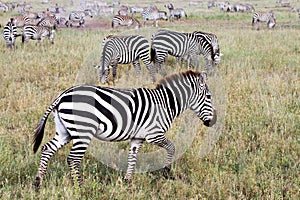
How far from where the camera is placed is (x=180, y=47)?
1095 cm

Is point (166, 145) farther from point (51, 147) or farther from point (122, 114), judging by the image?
point (51, 147)

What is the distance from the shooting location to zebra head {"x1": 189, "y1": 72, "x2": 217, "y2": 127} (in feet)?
15.9

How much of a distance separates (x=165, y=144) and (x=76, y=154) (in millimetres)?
1054

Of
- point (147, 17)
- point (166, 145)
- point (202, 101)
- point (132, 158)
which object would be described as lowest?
point (132, 158)

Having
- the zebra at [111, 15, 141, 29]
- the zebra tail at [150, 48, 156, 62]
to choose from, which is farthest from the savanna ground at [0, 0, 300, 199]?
the zebra at [111, 15, 141, 29]

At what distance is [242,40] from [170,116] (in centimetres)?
1207

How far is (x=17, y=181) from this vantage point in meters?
4.53

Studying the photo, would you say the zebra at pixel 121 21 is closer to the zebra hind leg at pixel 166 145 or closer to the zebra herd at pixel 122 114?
the zebra herd at pixel 122 114

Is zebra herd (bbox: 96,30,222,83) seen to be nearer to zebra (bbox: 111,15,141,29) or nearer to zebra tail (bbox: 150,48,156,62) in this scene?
zebra tail (bbox: 150,48,156,62)

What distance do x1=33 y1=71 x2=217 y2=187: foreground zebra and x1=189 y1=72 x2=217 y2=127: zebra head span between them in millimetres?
13

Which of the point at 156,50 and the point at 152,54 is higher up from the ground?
the point at 156,50

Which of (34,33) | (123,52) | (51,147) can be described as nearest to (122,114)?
(51,147)

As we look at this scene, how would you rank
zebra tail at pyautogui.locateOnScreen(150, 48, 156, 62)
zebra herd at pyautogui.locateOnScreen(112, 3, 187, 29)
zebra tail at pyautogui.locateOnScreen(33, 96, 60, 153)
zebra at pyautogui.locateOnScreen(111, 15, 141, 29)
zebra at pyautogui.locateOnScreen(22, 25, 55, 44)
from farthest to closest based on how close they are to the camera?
zebra herd at pyautogui.locateOnScreen(112, 3, 187, 29) < zebra at pyautogui.locateOnScreen(111, 15, 141, 29) < zebra at pyautogui.locateOnScreen(22, 25, 55, 44) < zebra tail at pyautogui.locateOnScreen(150, 48, 156, 62) < zebra tail at pyautogui.locateOnScreen(33, 96, 60, 153)

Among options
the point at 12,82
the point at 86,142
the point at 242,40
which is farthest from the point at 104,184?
the point at 242,40
